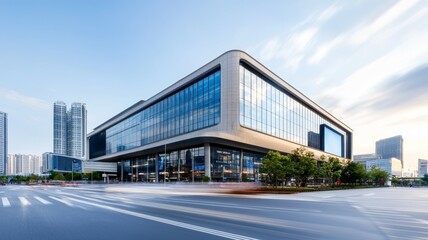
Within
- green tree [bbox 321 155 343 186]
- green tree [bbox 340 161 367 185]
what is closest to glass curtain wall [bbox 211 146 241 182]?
green tree [bbox 321 155 343 186]

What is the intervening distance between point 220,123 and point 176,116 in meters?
17.3

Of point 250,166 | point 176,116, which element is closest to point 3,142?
point 176,116

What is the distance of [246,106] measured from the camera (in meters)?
53.5

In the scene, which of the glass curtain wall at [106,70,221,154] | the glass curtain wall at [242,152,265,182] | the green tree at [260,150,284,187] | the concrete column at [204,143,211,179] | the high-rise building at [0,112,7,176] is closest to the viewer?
the green tree at [260,150,284,187]

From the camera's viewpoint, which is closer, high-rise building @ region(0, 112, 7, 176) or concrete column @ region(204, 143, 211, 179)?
concrete column @ region(204, 143, 211, 179)

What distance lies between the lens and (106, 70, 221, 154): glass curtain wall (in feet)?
182

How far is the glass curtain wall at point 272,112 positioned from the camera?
177 feet

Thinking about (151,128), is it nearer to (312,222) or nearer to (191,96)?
(191,96)

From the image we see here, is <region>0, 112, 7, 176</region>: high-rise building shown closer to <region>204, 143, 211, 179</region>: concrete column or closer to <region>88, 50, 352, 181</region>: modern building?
<region>88, 50, 352, 181</region>: modern building

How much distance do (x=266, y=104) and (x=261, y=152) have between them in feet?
39.1

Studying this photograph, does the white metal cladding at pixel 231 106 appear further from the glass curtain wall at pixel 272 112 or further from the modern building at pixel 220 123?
the glass curtain wall at pixel 272 112

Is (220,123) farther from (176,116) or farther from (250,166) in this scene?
(176,116)

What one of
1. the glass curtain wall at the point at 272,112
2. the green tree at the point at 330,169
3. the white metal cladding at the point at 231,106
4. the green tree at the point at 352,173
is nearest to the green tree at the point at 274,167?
the green tree at the point at 330,169

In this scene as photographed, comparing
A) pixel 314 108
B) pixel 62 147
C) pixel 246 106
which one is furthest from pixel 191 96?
pixel 62 147
